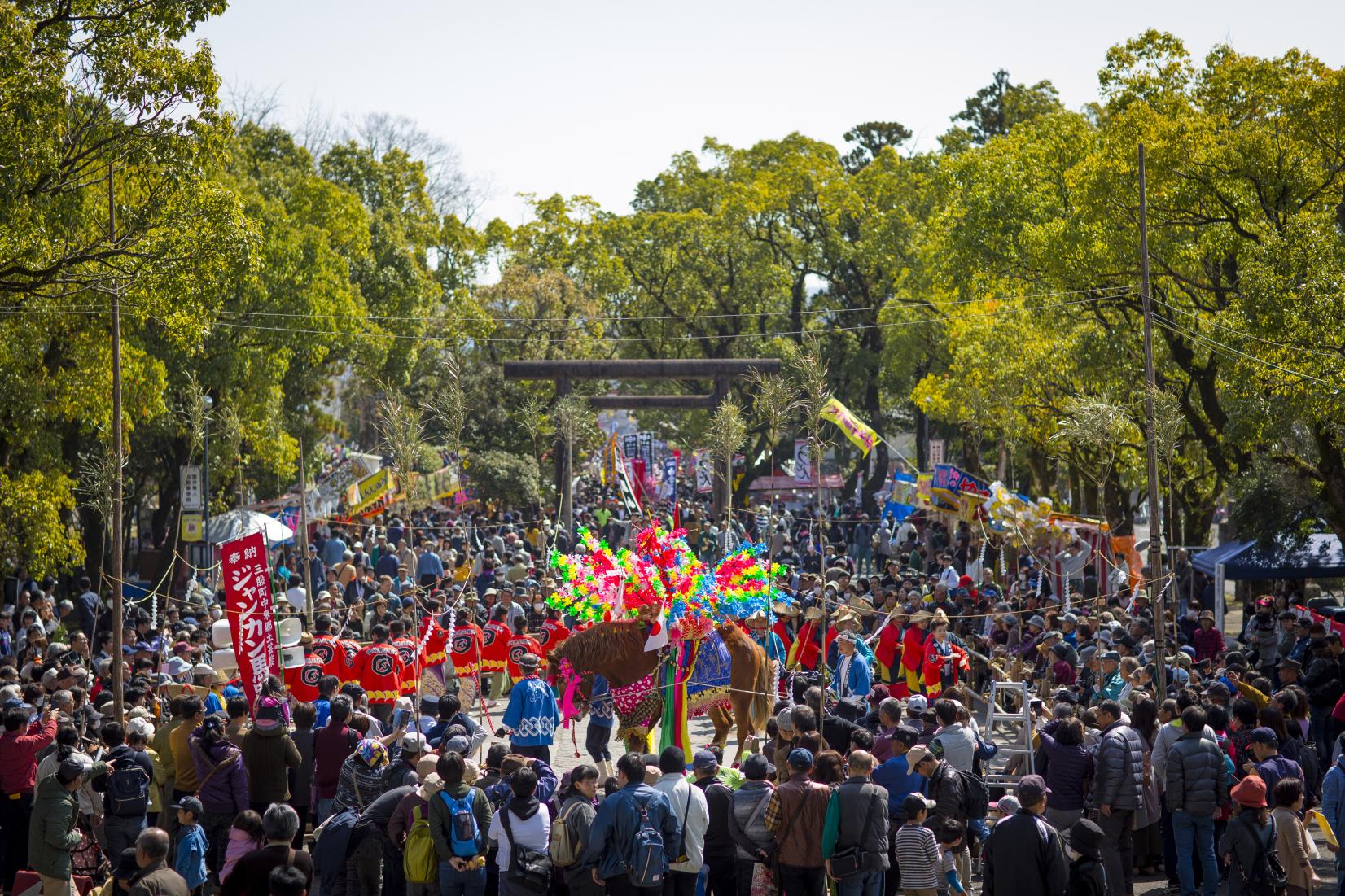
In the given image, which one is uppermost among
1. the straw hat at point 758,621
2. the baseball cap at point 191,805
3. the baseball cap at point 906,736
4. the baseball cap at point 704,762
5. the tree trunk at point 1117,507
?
the tree trunk at point 1117,507

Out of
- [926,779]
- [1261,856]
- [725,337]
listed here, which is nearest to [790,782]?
[926,779]

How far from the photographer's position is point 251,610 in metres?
12.4

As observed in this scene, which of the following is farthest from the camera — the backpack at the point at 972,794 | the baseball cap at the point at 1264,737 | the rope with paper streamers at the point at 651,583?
the rope with paper streamers at the point at 651,583

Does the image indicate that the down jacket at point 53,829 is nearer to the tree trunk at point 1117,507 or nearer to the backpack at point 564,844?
the backpack at point 564,844

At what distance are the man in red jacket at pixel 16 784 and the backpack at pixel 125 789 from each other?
100 cm

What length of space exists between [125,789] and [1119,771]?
6.73 meters

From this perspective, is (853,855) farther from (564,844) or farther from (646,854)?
(564,844)

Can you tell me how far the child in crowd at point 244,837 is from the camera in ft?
26.2

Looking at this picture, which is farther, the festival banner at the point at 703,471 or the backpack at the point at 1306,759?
the festival banner at the point at 703,471

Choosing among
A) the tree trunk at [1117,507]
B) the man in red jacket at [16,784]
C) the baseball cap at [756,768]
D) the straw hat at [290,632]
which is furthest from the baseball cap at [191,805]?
the tree trunk at [1117,507]

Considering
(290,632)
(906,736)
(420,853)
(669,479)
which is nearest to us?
(420,853)

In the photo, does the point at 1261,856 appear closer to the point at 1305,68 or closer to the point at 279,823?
the point at 279,823

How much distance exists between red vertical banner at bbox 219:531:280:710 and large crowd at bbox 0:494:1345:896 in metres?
0.24

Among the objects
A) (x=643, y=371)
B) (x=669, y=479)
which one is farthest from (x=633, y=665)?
(x=669, y=479)
